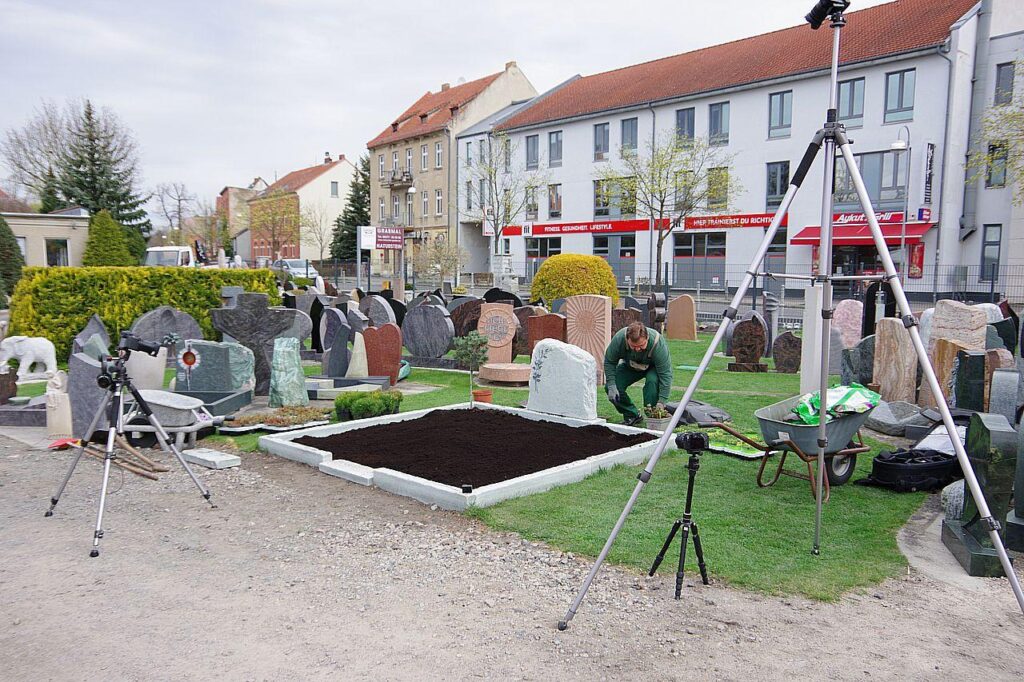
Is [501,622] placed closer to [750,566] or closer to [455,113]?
[750,566]

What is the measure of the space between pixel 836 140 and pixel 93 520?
20.0ft

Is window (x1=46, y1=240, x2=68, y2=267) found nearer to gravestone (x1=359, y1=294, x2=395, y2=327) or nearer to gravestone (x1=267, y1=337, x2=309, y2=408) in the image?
gravestone (x1=359, y1=294, x2=395, y2=327)

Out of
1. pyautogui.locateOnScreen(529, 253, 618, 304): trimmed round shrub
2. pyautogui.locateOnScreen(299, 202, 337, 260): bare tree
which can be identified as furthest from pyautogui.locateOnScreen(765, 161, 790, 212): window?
pyautogui.locateOnScreen(299, 202, 337, 260): bare tree

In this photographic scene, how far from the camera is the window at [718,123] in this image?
35906 mm

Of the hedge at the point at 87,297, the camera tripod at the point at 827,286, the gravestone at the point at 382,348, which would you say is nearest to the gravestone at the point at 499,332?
the gravestone at the point at 382,348

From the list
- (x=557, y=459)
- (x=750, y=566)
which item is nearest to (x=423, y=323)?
(x=557, y=459)

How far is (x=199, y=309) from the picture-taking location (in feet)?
51.9

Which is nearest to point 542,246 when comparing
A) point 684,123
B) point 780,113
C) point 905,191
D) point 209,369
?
point 684,123

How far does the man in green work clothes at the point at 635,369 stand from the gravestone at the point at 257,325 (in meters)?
5.07

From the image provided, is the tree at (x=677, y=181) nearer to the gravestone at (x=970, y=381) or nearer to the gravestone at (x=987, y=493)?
the gravestone at (x=970, y=381)

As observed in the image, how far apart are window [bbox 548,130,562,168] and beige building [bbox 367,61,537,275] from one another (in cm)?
911

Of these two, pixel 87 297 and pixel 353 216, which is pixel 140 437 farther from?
pixel 353 216

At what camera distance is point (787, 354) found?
13.9m

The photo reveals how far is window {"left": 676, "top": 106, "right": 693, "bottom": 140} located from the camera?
1463 inches
